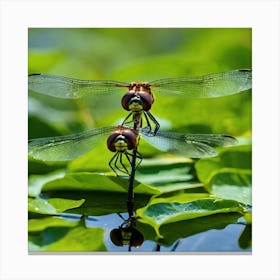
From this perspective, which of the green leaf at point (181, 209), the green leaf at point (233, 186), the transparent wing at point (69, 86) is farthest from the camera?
the transparent wing at point (69, 86)

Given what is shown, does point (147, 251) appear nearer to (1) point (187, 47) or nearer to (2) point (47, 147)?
(2) point (47, 147)

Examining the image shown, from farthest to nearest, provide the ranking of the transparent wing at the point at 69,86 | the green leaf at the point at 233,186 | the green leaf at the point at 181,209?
the transparent wing at the point at 69,86 → the green leaf at the point at 233,186 → the green leaf at the point at 181,209

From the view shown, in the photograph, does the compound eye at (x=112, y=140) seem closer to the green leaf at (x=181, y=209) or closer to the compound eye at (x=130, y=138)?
the compound eye at (x=130, y=138)

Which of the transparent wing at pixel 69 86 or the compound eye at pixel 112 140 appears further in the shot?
the transparent wing at pixel 69 86

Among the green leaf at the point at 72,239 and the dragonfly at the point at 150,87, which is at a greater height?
the dragonfly at the point at 150,87

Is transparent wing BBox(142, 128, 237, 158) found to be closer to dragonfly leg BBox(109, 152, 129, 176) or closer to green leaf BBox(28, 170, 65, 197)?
dragonfly leg BBox(109, 152, 129, 176)
